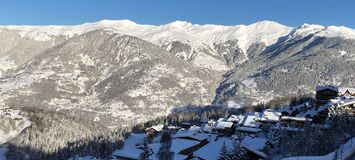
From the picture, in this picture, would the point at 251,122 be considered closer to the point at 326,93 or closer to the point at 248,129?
the point at 248,129

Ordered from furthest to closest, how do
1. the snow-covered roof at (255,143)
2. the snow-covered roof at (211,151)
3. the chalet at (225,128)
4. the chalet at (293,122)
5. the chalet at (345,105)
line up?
the chalet at (225,128) → the chalet at (345,105) → the chalet at (293,122) → the snow-covered roof at (211,151) → the snow-covered roof at (255,143)

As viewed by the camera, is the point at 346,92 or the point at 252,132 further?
the point at 346,92

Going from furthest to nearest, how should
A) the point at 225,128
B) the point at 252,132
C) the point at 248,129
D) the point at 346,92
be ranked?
the point at 346,92 < the point at 225,128 < the point at 248,129 < the point at 252,132

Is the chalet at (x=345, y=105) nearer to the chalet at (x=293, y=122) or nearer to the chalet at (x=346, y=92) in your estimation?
the chalet at (x=293, y=122)

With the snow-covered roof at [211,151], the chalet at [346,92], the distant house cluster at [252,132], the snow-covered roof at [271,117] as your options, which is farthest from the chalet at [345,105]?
the snow-covered roof at [211,151]

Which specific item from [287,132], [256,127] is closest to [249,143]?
[287,132]

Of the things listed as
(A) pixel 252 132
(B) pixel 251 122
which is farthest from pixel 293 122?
(B) pixel 251 122

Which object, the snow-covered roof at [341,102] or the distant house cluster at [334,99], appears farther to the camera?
the snow-covered roof at [341,102]

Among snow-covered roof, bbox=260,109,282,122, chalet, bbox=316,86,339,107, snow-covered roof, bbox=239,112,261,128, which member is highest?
chalet, bbox=316,86,339,107

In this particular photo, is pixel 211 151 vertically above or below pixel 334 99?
below

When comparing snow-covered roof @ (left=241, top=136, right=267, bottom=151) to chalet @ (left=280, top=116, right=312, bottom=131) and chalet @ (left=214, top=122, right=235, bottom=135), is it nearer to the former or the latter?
chalet @ (left=280, top=116, right=312, bottom=131)

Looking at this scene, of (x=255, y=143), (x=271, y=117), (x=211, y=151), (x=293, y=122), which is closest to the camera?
(x=255, y=143)

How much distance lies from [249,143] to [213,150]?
761 cm

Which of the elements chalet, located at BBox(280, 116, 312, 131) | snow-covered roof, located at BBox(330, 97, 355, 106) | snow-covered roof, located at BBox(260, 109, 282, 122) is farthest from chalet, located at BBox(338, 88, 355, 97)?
chalet, located at BBox(280, 116, 312, 131)
